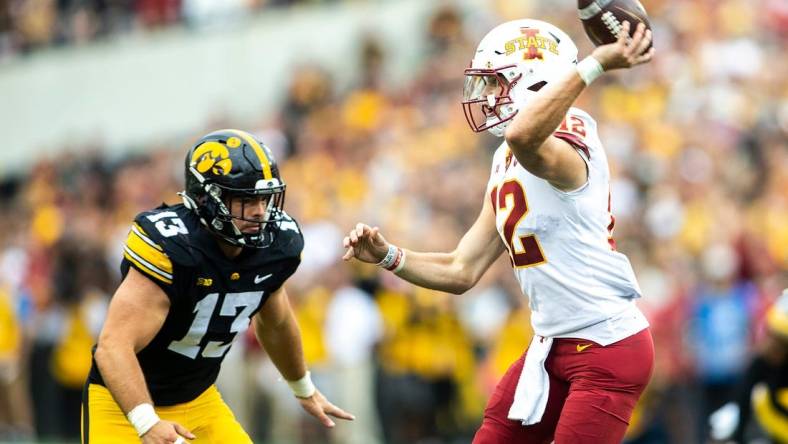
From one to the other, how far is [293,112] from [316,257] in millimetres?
3458

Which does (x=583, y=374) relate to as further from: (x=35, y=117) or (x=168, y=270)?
(x=35, y=117)

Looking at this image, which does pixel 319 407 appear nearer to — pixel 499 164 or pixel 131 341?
pixel 131 341

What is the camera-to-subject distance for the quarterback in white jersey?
5.54 m

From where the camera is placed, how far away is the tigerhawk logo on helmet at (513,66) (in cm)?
568

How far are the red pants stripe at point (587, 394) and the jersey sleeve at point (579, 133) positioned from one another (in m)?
0.83

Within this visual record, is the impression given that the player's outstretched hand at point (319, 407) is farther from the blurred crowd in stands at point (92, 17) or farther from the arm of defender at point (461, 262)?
the blurred crowd in stands at point (92, 17)

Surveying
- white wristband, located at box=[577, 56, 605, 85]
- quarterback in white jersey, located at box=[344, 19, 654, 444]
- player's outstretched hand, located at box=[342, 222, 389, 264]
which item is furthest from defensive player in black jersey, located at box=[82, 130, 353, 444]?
white wristband, located at box=[577, 56, 605, 85]

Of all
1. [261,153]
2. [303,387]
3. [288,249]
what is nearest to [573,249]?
[288,249]

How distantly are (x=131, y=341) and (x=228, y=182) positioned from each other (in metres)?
0.81

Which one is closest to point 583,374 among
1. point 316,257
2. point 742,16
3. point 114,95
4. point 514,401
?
point 514,401

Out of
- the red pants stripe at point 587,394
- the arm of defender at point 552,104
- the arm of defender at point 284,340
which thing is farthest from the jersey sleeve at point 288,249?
the arm of defender at point 552,104

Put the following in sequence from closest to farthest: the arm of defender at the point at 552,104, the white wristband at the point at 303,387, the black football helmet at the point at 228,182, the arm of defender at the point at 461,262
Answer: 1. the arm of defender at the point at 552,104
2. the black football helmet at the point at 228,182
3. the arm of defender at the point at 461,262
4. the white wristband at the point at 303,387

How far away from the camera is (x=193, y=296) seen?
5.78m

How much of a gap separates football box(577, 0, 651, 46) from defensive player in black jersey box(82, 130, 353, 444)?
1.56 metres
